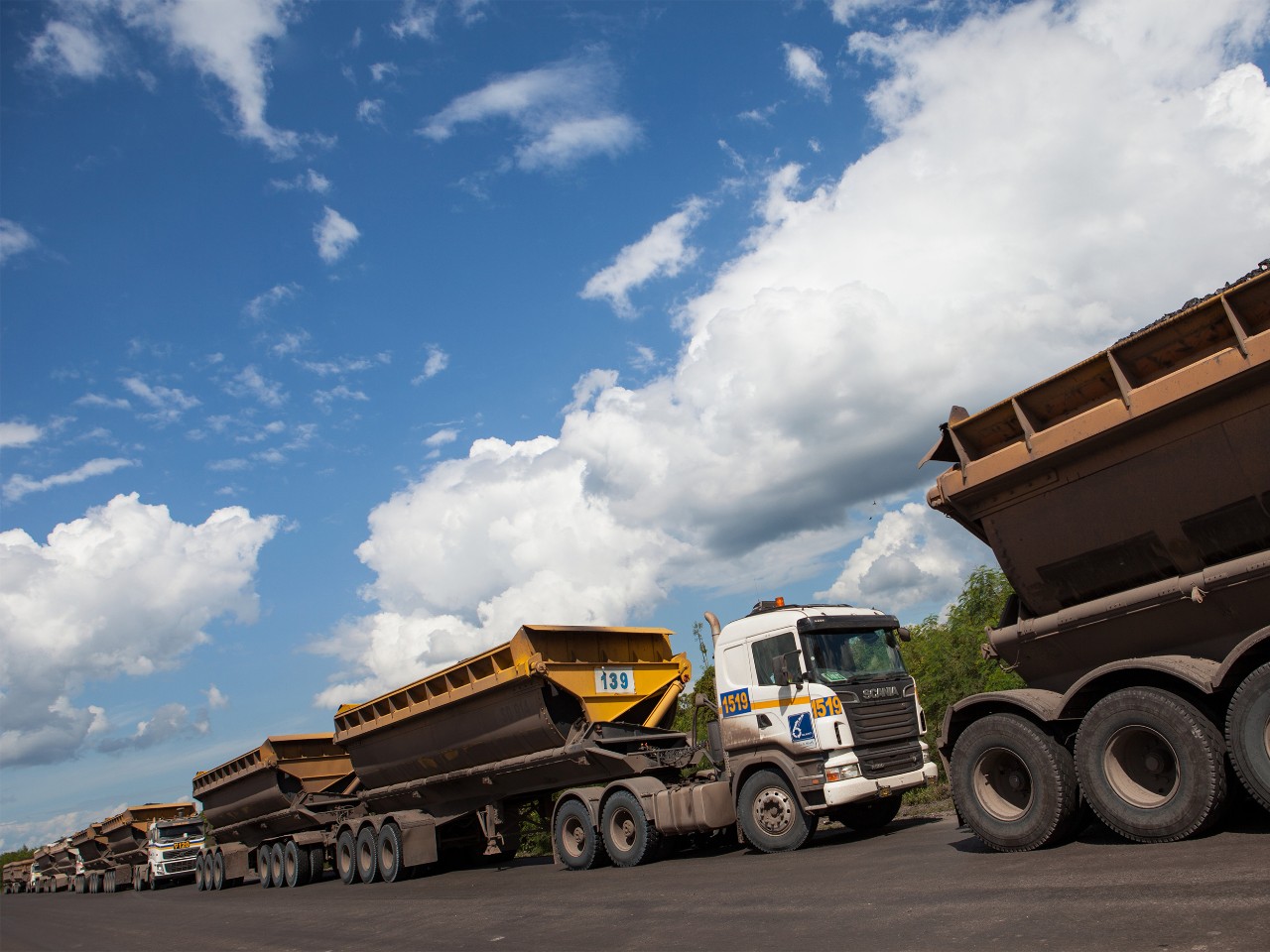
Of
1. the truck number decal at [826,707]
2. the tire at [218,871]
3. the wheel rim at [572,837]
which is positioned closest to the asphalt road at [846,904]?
the wheel rim at [572,837]

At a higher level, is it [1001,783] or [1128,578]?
[1128,578]

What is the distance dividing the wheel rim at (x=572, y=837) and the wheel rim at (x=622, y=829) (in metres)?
0.59

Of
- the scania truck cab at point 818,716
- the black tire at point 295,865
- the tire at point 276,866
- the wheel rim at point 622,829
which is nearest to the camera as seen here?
the scania truck cab at point 818,716

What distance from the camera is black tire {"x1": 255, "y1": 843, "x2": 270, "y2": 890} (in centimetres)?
2052

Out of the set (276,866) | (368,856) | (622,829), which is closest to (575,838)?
(622,829)

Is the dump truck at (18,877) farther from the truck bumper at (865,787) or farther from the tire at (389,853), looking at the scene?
the truck bumper at (865,787)

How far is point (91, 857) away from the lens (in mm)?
33031

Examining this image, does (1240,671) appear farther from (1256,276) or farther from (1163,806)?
(1256,276)

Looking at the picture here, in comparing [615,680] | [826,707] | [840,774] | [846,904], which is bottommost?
[846,904]

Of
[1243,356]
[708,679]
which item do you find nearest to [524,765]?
[708,679]

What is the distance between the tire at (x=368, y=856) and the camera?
16.6 metres

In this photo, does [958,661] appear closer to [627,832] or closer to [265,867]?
[627,832]

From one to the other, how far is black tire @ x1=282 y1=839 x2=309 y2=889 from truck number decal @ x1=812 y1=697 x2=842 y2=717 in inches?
542

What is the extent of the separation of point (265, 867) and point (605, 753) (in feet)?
40.0
